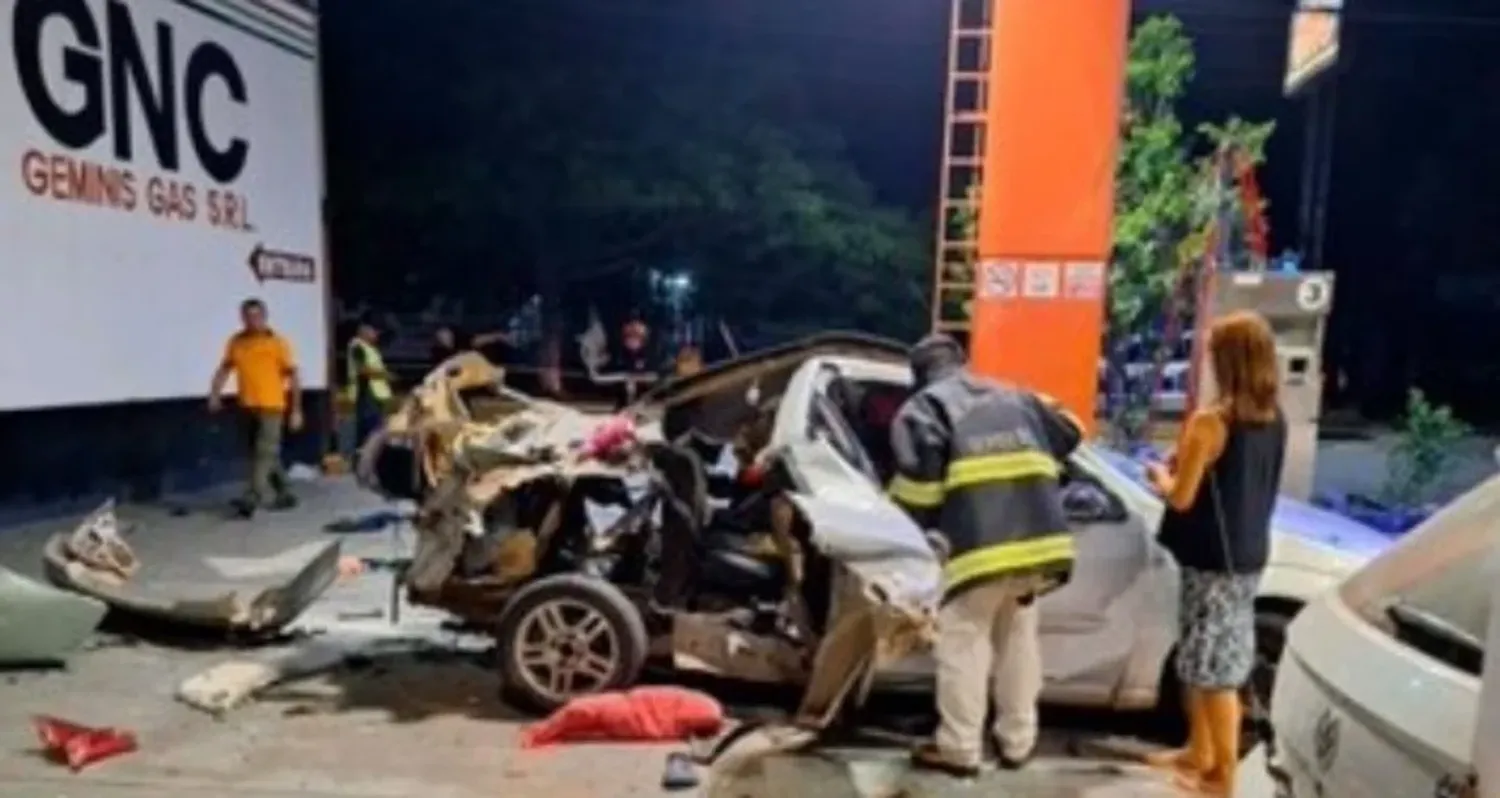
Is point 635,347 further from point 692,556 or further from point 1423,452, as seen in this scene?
point 692,556

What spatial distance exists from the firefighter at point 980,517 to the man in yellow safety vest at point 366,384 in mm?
8862

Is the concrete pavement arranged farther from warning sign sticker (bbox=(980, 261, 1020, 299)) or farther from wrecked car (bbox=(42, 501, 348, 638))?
warning sign sticker (bbox=(980, 261, 1020, 299))

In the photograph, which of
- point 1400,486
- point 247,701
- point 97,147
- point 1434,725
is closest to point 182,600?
point 247,701

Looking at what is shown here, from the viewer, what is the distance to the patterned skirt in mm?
4391

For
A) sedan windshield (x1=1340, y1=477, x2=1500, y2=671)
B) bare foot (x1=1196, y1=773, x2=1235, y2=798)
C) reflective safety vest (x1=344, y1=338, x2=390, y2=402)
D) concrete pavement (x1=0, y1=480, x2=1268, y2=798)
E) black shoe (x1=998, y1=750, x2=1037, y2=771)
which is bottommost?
concrete pavement (x1=0, y1=480, x2=1268, y2=798)

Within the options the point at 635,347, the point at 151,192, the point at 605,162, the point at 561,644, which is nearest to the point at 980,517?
the point at 561,644

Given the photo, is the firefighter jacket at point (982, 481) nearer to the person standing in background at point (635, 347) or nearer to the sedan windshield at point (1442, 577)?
the sedan windshield at point (1442, 577)

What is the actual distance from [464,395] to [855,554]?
2.69 meters

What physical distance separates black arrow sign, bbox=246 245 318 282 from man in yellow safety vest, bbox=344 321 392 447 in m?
0.84

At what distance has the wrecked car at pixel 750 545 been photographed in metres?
4.76

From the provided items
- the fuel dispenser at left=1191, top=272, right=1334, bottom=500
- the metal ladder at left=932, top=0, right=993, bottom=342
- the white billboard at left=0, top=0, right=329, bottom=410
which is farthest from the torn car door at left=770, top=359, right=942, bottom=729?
the white billboard at left=0, top=0, right=329, bottom=410

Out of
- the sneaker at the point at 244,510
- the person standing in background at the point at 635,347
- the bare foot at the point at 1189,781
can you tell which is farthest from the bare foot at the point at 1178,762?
the person standing in background at the point at 635,347

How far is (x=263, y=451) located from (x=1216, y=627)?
8.23 metres

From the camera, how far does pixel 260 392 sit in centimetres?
1030
